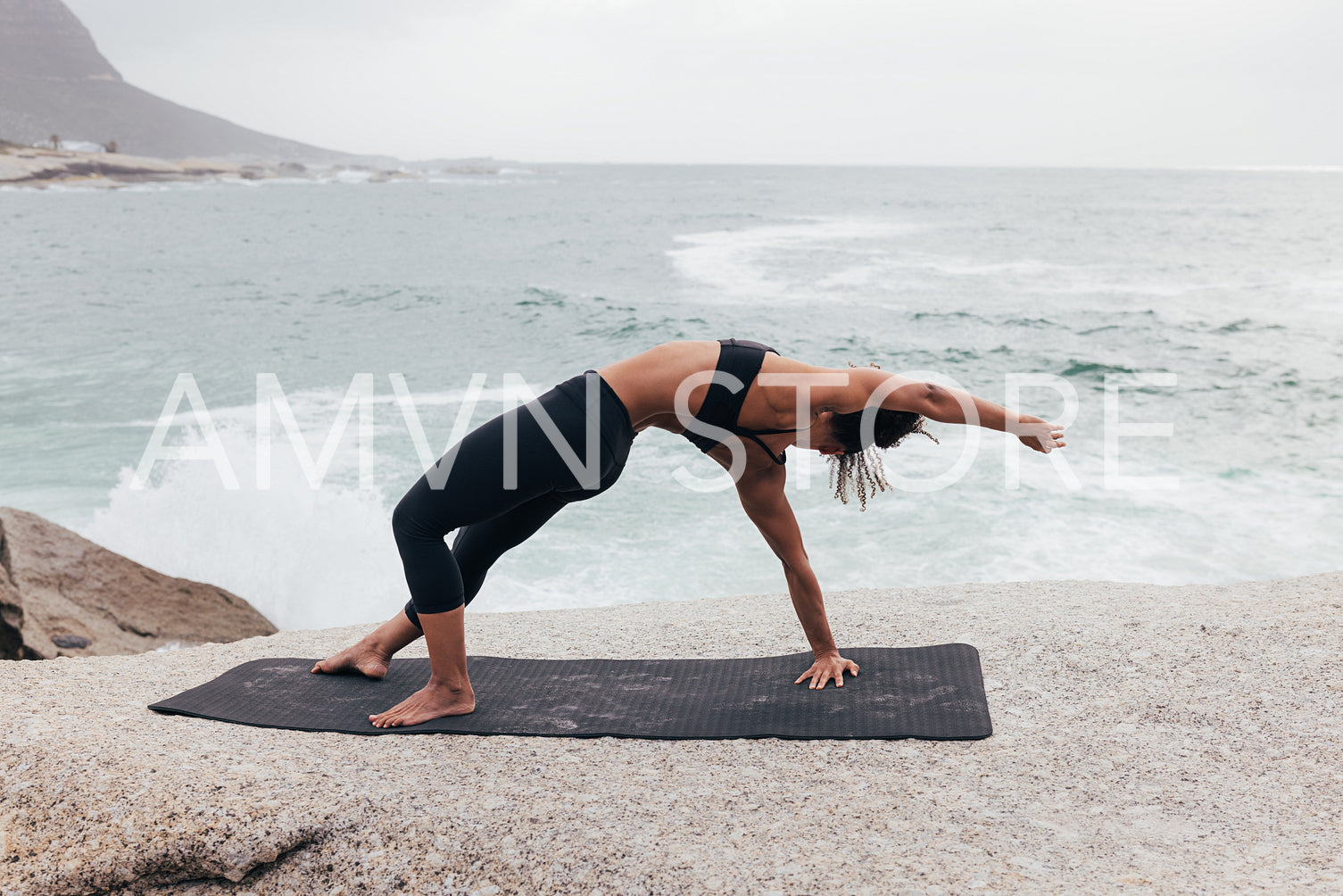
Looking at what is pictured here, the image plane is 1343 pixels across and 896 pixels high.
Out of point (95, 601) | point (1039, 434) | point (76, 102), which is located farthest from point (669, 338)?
point (76, 102)

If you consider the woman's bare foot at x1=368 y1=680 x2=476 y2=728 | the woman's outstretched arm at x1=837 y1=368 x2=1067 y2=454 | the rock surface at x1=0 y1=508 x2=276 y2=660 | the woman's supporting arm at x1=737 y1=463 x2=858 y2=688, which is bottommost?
the rock surface at x1=0 y1=508 x2=276 y2=660

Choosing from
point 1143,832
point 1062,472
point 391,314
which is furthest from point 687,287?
point 1143,832

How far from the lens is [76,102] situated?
16362 centimetres

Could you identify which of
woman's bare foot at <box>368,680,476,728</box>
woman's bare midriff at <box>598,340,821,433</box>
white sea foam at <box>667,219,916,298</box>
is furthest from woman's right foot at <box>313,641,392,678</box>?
white sea foam at <box>667,219,916,298</box>

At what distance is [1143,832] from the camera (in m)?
2.44

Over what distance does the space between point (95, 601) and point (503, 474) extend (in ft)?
13.1

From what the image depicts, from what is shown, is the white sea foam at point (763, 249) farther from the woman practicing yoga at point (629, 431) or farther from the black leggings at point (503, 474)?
the black leggings at point (503, 474)

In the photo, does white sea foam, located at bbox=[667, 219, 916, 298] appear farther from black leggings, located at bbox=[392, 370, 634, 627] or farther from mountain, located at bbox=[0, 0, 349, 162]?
mountain, located at bbox=[0, 0, 349, 162]

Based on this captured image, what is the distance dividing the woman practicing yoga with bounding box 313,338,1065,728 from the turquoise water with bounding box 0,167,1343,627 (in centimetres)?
388

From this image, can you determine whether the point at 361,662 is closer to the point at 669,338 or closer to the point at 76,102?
the point at 669,338

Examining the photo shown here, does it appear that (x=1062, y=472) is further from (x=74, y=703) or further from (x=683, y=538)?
(x=74, y=703)

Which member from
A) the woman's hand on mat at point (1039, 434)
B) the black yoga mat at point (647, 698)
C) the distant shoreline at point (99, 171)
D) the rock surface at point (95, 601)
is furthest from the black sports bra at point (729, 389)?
the distant shoreline at point (99, 171)

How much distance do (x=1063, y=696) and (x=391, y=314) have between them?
1841cm

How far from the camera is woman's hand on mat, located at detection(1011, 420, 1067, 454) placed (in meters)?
2.88
